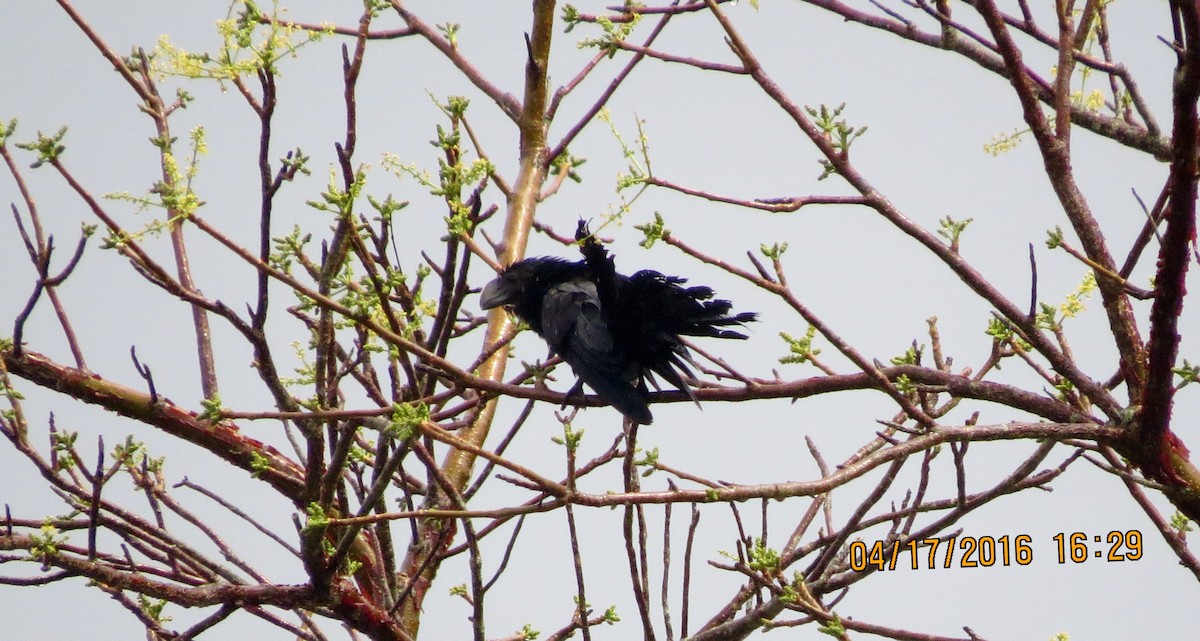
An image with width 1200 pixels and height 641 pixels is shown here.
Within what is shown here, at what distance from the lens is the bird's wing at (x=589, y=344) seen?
12.3 ft

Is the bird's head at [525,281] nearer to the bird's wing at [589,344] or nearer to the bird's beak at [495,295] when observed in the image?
the bird's beak at [495,295]

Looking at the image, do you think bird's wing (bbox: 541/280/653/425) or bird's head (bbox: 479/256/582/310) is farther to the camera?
bird's head (bbox: 479/256/582/310)

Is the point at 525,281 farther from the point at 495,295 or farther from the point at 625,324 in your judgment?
the point at 625,324

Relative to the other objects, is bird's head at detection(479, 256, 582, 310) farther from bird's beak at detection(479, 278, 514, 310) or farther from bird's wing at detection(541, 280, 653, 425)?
bird's wing at detection(541, 280, 653, 425)

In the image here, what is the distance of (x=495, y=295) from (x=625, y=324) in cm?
75

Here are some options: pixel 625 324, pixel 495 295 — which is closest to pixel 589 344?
pixel 625 324

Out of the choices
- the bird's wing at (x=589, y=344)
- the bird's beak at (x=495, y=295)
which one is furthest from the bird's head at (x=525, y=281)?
the bird's wing at (x=589, y=344)

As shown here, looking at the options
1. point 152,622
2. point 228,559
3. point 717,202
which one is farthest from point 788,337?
point 152,622

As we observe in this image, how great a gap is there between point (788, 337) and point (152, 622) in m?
2.44

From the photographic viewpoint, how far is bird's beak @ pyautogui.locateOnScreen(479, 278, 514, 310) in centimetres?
456

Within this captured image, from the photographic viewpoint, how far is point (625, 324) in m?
4.09

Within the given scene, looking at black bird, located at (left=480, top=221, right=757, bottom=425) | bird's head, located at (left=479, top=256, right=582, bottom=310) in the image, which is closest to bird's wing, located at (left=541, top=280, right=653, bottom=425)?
black bird, located at (left=480, top=221, right=757, bottom=425)

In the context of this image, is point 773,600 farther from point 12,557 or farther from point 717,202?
point 12,557

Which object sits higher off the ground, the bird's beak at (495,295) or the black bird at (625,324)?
the bird's beak at (495,295)
